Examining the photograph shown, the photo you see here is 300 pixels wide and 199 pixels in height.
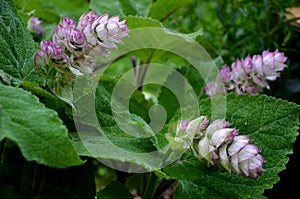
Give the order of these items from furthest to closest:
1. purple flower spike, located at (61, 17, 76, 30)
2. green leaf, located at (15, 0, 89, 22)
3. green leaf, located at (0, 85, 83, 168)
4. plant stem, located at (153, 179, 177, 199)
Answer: green leaf, located at (15, 0, 89, 22) → plant stem, located at (153, 179, 177, 199) → purple flower spike, located at (61, 17, 76, 30) → green leaf, located at (0, 85, 83, 168)

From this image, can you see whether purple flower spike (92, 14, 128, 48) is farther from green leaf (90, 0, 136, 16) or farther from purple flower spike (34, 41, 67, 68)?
green leaf (90, 0, 136, 16)

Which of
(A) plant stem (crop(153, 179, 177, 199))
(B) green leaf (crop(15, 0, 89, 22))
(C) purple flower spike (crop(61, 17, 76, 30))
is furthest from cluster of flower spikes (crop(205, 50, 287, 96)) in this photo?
(B) green leaf (crop(15, 0, 89, 22))

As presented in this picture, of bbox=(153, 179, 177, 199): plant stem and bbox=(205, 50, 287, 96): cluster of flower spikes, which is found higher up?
bbox=(205, 50, 287, 96): cluster of flower spikes

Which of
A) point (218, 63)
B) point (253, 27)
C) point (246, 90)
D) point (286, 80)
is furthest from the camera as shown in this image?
point (253, 27)

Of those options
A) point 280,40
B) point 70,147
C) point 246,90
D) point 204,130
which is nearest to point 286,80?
point 280,40

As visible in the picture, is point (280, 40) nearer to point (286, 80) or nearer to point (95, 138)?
point (286, 80)

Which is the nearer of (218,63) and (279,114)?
(279,114)
